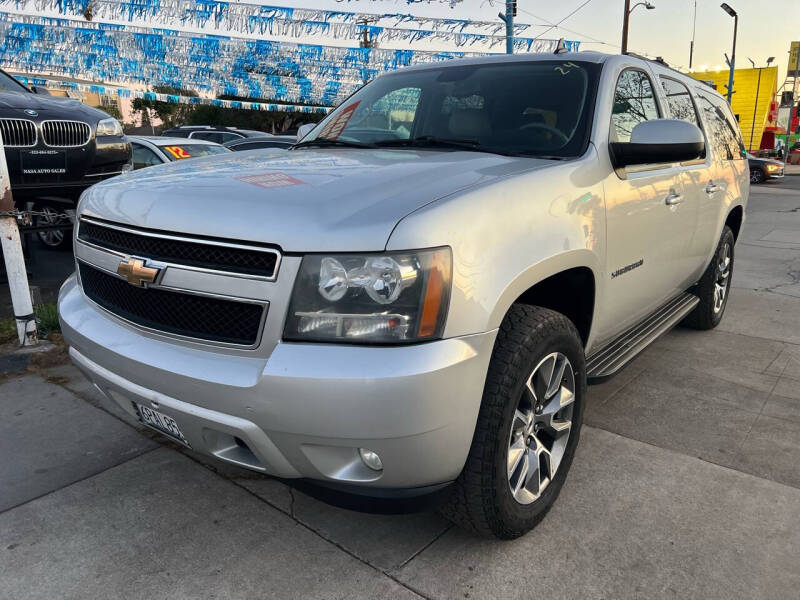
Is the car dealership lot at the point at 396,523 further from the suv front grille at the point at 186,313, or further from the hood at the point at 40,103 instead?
the hood at the point at 40,103

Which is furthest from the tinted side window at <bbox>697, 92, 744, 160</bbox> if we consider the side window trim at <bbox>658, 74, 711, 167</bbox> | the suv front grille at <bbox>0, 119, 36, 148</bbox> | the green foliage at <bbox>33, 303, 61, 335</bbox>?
the suv front grille at <bbox>0, 119, 36, 148</bbox>

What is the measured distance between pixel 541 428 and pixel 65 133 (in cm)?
485

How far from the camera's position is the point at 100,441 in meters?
3.14

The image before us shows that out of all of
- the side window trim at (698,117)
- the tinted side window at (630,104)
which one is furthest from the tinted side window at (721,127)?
the tinted side window at (630,104)

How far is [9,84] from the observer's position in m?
6.02

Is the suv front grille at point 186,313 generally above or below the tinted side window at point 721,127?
below

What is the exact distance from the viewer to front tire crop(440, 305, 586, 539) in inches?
79.4

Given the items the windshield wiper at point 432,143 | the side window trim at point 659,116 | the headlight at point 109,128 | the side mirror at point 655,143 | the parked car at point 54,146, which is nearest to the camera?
the side mirror at point 655,143

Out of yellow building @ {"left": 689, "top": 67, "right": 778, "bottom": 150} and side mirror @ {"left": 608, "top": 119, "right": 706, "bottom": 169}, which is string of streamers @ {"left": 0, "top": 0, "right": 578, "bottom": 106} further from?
yellow building @ {"left": 689, "top": 67, "right": 778, "bottom": 150}

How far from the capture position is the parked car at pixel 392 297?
1801 mm

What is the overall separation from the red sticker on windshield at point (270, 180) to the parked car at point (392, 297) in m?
0.02

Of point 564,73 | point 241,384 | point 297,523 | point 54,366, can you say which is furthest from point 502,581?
point 54,366

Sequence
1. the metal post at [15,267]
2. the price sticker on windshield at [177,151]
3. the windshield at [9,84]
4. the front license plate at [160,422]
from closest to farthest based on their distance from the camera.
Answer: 1. the front license plate at [160,422]
2. the metal post at [15,267]
3. the windshield at [9,84]
4. the price sticker on windshield at [177,151]

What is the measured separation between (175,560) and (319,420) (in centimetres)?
95
